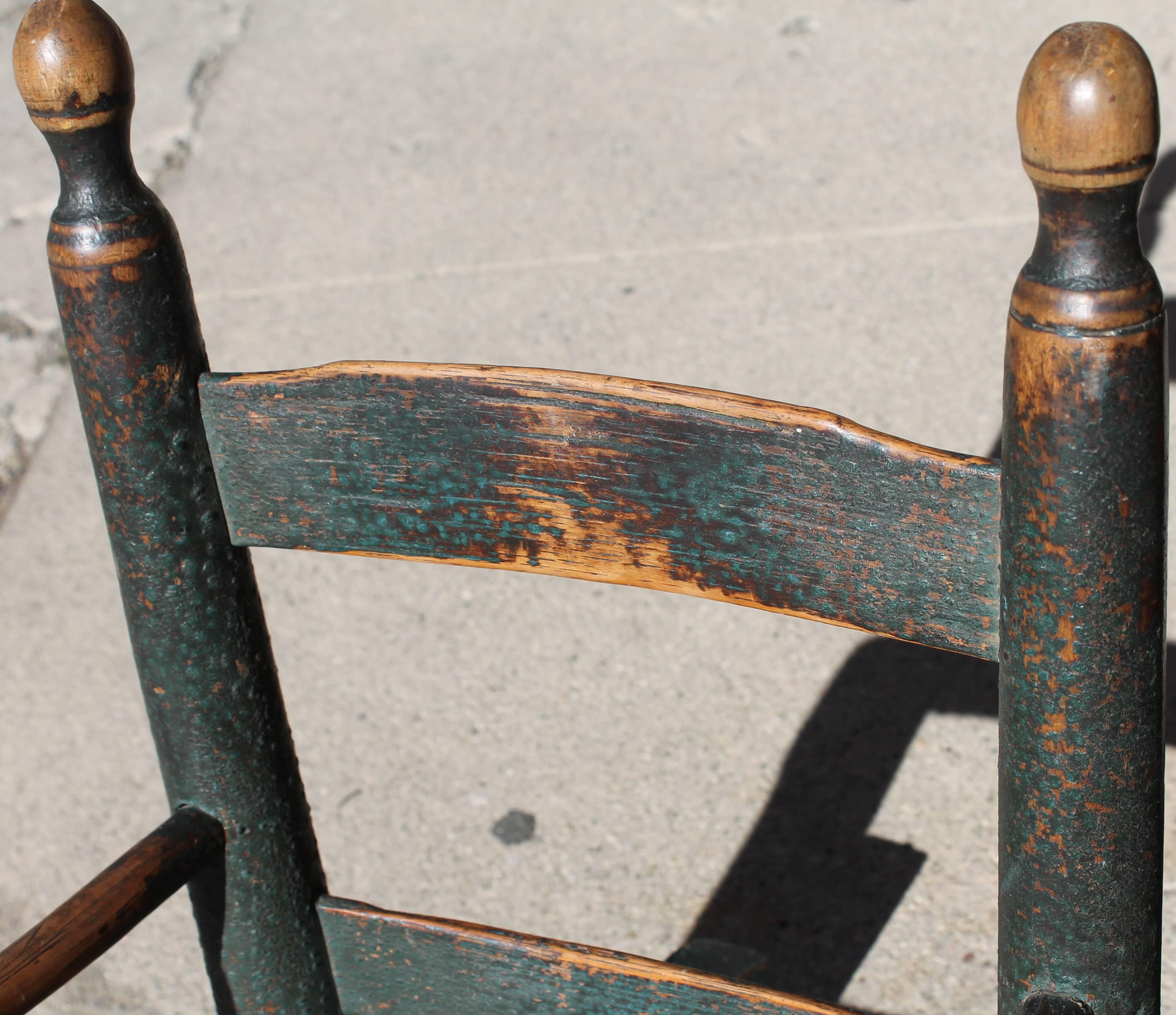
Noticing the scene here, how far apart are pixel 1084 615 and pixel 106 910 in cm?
59

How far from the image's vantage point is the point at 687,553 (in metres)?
0.74

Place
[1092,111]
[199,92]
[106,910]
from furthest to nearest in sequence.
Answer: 1. [199,92]
2. [106,910]
3. [1092,111]

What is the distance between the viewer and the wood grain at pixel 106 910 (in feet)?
2.55

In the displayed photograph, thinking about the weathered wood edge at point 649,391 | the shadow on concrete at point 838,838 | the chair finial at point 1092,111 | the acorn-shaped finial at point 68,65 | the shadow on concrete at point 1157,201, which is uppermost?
the acorn-shaped finial at point 68,65

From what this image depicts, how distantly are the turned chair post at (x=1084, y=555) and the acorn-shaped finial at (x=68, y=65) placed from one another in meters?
0.49

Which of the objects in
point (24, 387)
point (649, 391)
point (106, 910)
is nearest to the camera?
point (649, 391)

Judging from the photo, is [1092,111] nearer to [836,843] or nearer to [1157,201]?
[836,843]

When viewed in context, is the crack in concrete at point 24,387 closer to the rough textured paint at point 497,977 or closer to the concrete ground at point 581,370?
the concrete ground at point 581,370

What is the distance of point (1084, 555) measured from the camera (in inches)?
24.0

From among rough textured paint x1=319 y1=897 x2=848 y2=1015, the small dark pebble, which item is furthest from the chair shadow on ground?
rough textured paint x1=319 y1=897 x2=848 y2=1015

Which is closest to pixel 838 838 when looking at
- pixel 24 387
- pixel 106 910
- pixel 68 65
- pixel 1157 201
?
pixel 106 910

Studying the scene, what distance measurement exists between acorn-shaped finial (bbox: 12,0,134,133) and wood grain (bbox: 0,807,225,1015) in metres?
0.43

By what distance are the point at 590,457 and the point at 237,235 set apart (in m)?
2.70

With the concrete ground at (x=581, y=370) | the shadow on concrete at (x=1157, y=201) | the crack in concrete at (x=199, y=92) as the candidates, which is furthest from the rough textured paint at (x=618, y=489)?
the crack in concrete at (x=199, y=92)
